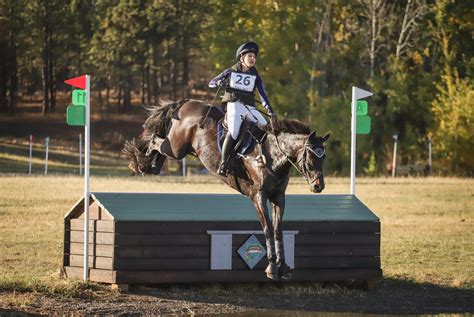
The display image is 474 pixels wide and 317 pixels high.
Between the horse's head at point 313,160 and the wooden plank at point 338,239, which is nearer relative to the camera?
the horse's head at point 313,160

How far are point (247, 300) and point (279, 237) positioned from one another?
4.54 ft

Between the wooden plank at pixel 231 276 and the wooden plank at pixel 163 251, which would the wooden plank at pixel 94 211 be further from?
the wooden plank at pixel 231 276

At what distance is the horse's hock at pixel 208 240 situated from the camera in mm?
13453

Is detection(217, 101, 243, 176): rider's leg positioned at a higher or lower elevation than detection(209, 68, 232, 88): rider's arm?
lower

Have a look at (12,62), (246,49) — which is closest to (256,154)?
(246,49)

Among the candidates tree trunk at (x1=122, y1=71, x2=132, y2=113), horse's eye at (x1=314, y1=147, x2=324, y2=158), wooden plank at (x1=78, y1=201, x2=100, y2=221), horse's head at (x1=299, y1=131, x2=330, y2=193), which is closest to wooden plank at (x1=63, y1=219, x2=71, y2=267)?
wooden plank at (x1=78, y1=201, x2=100, y2=221)

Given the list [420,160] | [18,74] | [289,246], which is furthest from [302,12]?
[289,246]

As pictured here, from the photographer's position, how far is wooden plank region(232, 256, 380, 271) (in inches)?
551

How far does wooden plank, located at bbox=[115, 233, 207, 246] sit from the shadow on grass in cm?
68

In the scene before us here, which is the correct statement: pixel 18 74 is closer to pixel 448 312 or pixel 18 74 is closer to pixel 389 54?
pixel 389 54

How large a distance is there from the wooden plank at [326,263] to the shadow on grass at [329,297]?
333 mm

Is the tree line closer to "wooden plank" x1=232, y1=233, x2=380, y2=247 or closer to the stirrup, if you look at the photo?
"wooden plank" x1=232, y1=233, x2=380, y2=247

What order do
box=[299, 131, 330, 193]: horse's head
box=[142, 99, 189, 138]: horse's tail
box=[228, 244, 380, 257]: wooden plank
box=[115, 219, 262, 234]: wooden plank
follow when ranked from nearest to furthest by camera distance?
1. box=[299, 131, 330, 193]: horse's head
2. box=[115, 219, 262, 234]: wooden plank
3. box=[142, 99, 189, 138]: horse's tail
4. box=[228, 244, 380, 257]: wooden plank

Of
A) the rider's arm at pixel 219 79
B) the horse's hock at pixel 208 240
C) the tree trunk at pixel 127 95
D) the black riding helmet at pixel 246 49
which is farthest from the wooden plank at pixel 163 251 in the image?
the tree trunk at pixel 127 95
